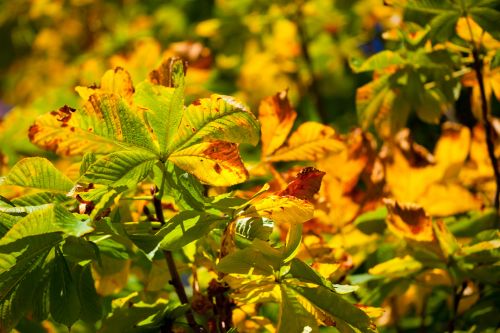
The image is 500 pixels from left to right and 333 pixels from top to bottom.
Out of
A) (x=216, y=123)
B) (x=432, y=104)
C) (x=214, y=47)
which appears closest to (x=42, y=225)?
(x=216, y=123)


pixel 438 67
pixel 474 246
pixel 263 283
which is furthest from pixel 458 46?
pixel 263 283

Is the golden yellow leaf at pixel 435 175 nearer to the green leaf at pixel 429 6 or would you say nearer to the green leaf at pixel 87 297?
the green leaf at pixel 429 6

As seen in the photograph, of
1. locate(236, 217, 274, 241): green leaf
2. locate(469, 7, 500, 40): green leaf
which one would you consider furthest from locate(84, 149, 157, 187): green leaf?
locate(469, 7, 500, 40): green leaf

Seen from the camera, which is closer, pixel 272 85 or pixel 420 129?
pixel 420 129

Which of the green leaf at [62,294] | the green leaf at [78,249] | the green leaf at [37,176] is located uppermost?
the green leaf at [37,176]

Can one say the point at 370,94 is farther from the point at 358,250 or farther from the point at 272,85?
the point at 272,85

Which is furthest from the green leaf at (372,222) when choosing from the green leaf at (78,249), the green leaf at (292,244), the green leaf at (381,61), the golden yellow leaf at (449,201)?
the green leaf at (78,249)
